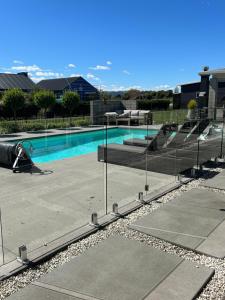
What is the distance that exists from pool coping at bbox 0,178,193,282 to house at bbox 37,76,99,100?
39166 mm

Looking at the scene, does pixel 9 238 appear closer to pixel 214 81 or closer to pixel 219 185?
pixel 219 185

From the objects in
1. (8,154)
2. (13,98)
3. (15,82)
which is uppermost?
(15,82)

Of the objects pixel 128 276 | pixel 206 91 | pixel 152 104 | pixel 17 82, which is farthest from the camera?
pixel 17 82

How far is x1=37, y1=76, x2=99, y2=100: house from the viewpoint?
43344 millimetres

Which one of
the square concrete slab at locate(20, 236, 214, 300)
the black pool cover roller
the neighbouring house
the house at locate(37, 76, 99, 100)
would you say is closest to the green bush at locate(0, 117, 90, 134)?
the black pool cover roller

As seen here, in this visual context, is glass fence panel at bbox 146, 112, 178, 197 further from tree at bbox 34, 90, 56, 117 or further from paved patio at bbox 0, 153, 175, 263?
tree at bbox 34, 90, 56, 117

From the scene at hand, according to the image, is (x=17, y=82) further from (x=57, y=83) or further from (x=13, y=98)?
(x=13, y=98)

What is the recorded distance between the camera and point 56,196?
5723 millimetres

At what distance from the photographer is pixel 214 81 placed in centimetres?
2258

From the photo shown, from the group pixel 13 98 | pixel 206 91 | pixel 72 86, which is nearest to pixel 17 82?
pixel 72 86

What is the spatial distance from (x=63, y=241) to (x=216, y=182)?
4.19 metres

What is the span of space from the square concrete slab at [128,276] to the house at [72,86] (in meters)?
40.8

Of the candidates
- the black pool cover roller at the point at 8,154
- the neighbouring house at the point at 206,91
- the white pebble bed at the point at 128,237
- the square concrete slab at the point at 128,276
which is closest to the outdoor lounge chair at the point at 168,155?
the white pebble bed at the point at 128,237

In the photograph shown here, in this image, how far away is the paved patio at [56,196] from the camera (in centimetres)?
421
